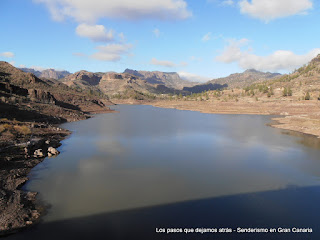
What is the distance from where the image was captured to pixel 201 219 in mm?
15133

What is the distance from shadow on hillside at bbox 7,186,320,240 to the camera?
1348cm

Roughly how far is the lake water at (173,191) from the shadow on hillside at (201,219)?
0.21 feet

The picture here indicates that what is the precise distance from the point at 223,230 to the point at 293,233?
14.9 ft

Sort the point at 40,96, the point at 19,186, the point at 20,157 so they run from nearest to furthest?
the point at 19,186, the point at 20,157, the point at 40,96

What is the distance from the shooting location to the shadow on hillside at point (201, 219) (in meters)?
13.5

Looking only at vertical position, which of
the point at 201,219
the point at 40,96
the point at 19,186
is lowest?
the point at 201,219

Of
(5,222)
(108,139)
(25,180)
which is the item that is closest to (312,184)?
(5,222)

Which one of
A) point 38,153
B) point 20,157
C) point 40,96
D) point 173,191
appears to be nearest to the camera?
point 173,191

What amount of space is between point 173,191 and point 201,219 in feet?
15.3

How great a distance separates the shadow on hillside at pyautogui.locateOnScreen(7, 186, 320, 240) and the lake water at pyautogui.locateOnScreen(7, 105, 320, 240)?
0.06 meters

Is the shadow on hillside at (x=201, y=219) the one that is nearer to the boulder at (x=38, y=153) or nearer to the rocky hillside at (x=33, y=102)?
the boulder at (x=38, y=153)

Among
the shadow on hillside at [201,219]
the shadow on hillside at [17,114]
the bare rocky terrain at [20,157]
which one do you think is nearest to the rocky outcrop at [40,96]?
the bare rocky terrain at [20,157]

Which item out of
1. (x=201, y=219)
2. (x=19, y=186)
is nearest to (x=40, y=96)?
(x=19, y=186)

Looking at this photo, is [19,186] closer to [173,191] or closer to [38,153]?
[38,153]
